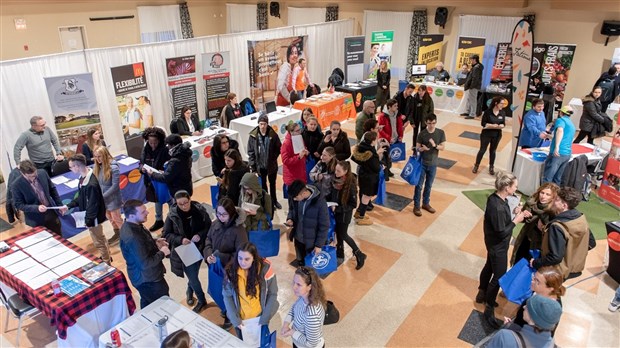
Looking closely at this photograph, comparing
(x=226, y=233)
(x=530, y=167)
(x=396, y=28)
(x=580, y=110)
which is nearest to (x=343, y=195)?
(x=226, y=233)

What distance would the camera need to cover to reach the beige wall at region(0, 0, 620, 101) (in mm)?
9977

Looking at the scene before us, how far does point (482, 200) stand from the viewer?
662 centimetres

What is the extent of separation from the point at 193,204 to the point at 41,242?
152 cm

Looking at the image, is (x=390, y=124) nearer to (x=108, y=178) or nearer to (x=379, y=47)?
(x=108, y=178)

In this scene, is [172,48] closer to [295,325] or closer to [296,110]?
[296,110]

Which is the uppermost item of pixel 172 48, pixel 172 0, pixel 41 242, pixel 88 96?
pixel 172 0

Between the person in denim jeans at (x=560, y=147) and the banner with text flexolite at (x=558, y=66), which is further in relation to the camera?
the banner with text flexolite at (x=558, y=66)

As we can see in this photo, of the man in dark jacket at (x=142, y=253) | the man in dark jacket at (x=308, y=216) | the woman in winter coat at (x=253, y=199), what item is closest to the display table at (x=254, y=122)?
the woman in winter coat at (x=253, y=199)

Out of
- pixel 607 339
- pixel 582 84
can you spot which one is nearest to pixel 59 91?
pixel 607 339

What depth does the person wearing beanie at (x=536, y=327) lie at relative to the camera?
2.36 m

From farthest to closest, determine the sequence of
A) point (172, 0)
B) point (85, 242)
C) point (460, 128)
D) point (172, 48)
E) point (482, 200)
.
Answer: point (172, 0), point (460, 128), point (172, 48), point (482, 200), point (85, 242)

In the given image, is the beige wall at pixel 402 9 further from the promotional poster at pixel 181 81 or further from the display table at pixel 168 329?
the display table at pixel 168 329

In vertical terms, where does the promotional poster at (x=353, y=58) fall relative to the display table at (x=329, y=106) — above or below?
above

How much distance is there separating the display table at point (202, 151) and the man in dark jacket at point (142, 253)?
3.72 metres
